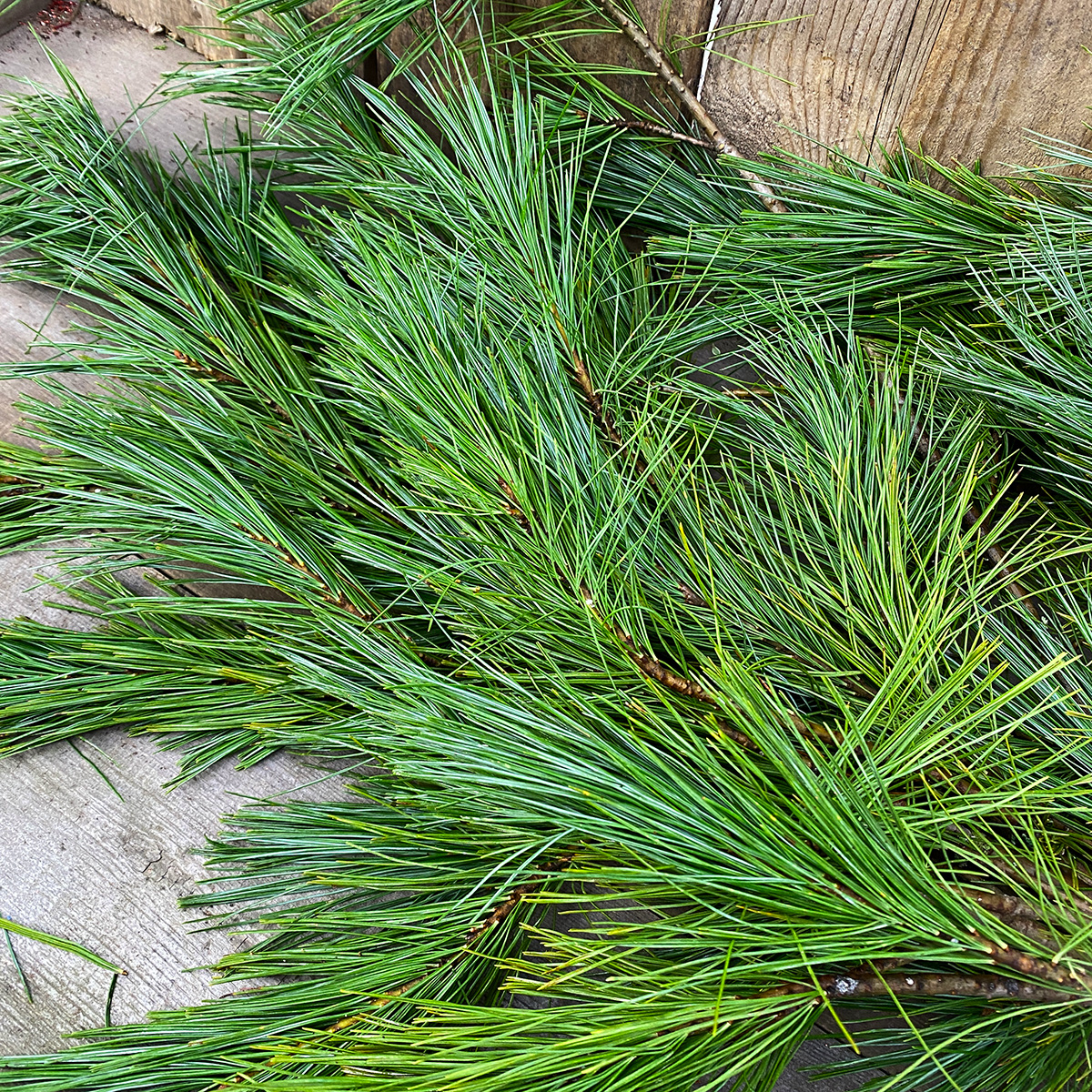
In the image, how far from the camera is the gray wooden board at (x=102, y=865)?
1.82ft

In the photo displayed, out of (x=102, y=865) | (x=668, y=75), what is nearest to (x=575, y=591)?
(x=102, y=865)

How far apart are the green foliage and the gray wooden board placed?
27 mm

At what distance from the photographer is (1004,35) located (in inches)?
26.3

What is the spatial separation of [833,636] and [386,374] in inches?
12.1

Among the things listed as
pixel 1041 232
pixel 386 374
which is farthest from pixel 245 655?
pixel 1041 232

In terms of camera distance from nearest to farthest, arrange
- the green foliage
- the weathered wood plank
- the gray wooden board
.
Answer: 1. the green foliage
2. the gray wooden board
3. the weathered wood plank

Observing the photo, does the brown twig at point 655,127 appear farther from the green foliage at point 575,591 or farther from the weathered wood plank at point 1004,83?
the weathered wood plank at point 1004,83

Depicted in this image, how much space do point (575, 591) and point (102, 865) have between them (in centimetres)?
36

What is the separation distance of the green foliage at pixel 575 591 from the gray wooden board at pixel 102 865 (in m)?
0.03

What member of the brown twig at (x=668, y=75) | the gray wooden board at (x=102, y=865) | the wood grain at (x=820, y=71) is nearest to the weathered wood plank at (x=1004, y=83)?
the wood grain at (x=820, y=71)

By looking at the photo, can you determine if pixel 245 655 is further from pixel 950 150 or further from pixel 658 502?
pixel 950 150

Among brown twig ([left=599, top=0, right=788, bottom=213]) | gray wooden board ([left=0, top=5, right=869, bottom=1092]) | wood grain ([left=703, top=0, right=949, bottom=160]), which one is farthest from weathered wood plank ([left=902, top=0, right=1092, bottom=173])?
gray wooden board ([left=0, top=5, right=869, bottom=1092])

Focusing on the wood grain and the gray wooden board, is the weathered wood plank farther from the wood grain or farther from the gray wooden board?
the gray wooden board

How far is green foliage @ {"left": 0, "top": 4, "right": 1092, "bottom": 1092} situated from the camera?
0.39 metres
